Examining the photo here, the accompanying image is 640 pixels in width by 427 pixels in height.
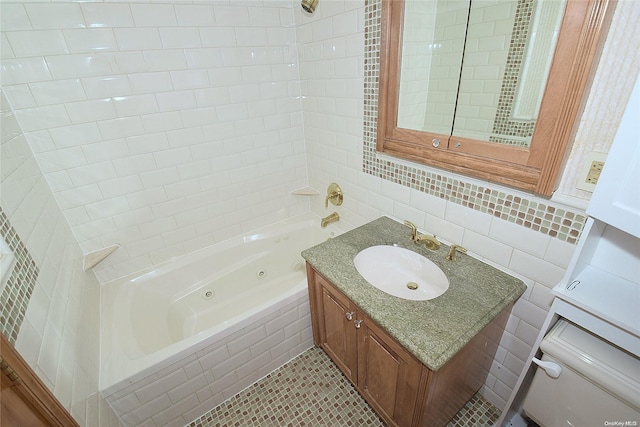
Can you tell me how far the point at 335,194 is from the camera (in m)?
1.92

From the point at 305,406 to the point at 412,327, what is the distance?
90 centimetres

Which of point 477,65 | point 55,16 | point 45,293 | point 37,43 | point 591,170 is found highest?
point 55,16

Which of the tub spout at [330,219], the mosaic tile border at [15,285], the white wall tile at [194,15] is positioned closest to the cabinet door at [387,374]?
the tub spout at [330,219]

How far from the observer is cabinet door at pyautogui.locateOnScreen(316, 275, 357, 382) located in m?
1.24

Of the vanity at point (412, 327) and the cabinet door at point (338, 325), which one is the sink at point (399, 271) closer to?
the vanity at point (412, 327)

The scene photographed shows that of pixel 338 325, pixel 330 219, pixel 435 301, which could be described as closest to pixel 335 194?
pixel 330 219

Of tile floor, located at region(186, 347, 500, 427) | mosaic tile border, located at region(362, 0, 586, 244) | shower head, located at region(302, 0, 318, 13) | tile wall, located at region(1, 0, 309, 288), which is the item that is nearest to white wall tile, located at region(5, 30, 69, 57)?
tile wall, located at region(1, 0, 309, 288)

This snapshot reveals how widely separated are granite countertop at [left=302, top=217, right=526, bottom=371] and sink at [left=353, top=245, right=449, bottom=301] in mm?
35

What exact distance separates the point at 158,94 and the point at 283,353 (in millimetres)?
1591

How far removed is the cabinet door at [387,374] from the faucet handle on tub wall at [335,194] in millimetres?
926

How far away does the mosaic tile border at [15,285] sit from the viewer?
709 millimetres

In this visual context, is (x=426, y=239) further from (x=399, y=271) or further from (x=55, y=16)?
(x=55, y=16)

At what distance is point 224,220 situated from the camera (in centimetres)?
200

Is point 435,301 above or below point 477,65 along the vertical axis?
below
